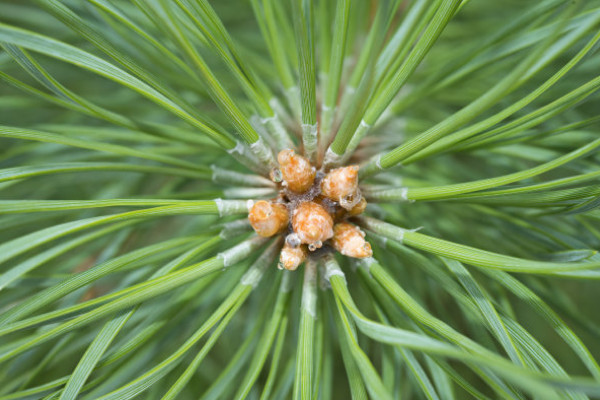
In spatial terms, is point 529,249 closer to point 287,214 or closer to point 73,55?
point 287,214

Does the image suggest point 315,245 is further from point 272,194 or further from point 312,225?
point 272,194

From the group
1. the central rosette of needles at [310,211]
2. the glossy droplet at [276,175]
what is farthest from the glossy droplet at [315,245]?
the glossy droplet at [276,175]

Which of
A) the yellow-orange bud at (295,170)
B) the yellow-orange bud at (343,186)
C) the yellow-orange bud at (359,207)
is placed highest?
the yellow-orange bud at (295,170)

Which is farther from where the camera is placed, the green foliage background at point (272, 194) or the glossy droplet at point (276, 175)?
the glossy droplet at point (276, 175)

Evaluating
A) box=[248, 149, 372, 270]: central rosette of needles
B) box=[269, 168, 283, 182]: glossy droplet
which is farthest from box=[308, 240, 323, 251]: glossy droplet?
box=[269, 168, 283, 182]: glossy droplet

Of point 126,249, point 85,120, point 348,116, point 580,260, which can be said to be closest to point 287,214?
point 348,116

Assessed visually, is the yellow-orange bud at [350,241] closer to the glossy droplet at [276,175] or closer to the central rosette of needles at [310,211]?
the central rosette of needles at [310,211]
